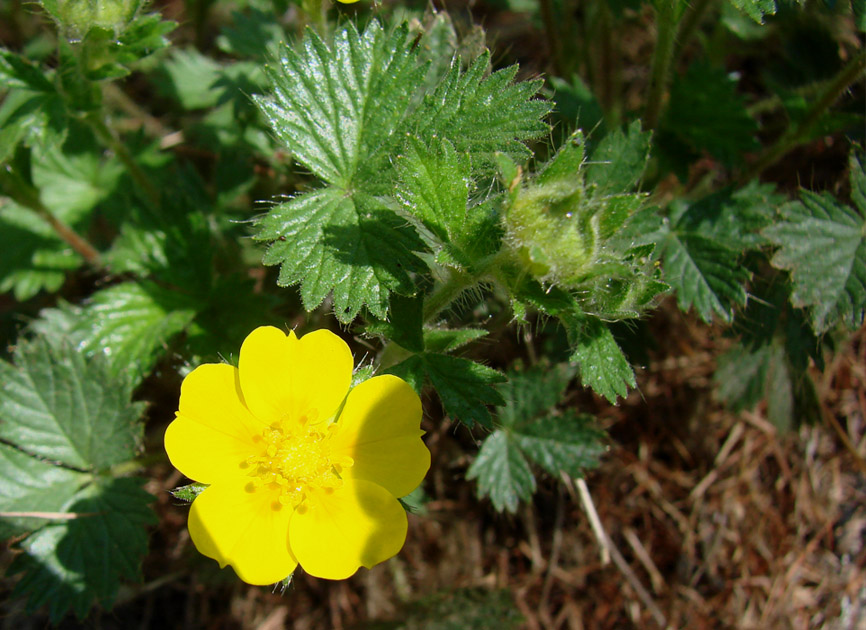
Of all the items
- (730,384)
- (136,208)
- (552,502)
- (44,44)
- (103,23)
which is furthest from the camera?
(44,44)

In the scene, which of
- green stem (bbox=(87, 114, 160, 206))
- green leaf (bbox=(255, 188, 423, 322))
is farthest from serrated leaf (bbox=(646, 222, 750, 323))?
green stem (bbox=(87, 114, 160, 206))

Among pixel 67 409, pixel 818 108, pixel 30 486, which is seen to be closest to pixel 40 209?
pixel 67 409

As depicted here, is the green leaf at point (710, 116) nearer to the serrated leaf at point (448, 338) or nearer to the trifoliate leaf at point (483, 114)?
the trifoliate leaf at point (483, 114)

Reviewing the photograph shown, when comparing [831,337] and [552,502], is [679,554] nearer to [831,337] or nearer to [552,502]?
[552,502]

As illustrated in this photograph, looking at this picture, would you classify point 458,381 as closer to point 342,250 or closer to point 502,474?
point 342,250

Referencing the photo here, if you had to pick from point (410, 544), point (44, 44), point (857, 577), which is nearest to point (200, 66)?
point (44, 44)
